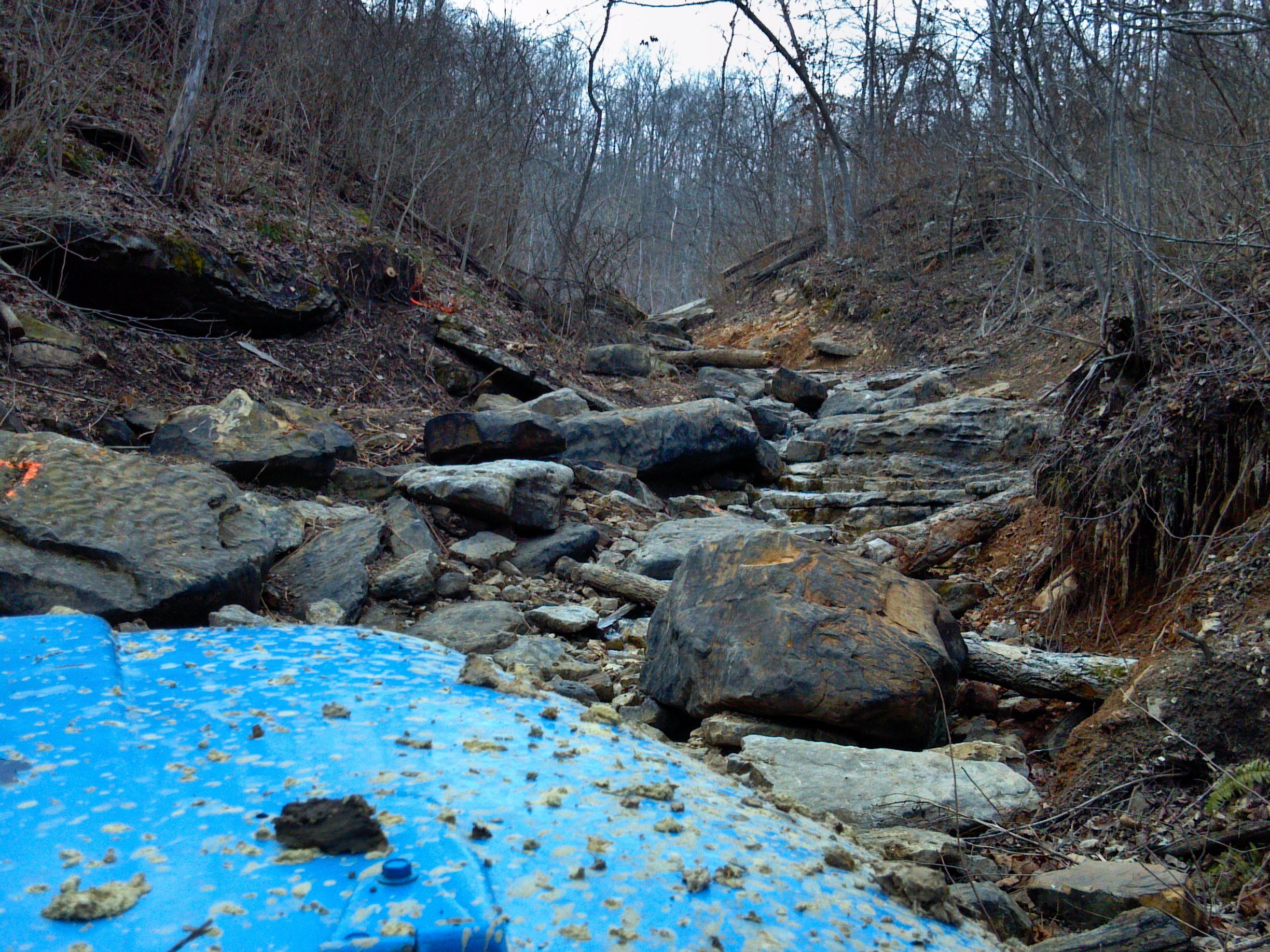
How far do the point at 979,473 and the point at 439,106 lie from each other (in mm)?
8055

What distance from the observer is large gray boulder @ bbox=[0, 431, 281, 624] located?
281 centimetres

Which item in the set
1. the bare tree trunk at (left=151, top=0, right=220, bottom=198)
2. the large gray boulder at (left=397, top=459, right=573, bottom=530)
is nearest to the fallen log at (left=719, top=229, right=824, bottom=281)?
the bare tree trunk at (left=151, top=0, right=220, bottom=198)

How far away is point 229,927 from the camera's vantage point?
0.97 m

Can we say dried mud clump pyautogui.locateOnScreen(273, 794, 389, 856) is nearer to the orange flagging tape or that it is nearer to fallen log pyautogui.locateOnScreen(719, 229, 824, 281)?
the orange flagging tape

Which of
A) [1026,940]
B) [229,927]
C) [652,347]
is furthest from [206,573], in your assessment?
[652,347]

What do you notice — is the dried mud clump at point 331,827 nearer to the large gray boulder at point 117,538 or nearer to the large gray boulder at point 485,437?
the large gray boulder at point 117,538

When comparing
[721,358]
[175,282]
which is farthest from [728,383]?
[175,282]

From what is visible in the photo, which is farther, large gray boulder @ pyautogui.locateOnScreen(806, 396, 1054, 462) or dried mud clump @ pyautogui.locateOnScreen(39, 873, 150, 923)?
large gray boulder @ pyautogui.locateOnScreen(806, 396, 1054, 462)

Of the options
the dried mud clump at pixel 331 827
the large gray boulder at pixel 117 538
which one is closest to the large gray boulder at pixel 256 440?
the large gray boulder at pixel 117 538

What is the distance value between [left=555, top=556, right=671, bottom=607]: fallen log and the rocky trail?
17mm

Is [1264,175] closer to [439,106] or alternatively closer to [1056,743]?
[1056,743]

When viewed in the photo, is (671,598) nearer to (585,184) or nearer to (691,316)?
(585,184)

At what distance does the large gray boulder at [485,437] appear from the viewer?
6.02 m

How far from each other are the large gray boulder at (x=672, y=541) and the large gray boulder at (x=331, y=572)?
153cm
